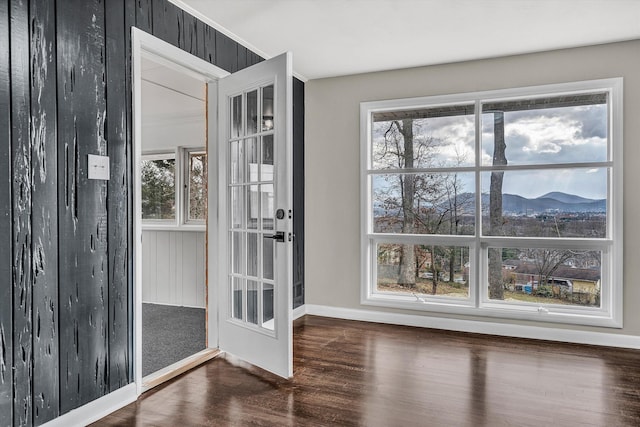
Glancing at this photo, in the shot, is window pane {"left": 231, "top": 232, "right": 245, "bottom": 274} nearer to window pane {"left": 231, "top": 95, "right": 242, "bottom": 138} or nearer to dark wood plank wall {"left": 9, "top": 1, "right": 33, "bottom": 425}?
window pane {"left": 231, "top": 95, "right": 242, "bottom": 138}

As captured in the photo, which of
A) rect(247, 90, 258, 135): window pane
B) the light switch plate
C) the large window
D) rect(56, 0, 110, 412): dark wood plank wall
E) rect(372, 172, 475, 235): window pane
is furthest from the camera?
rect(372, 172, 475, 235): window pane

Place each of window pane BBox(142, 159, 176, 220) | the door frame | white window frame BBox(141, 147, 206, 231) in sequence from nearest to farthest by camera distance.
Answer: the door frame → white window frame BBox(141, 147, 206, 231) → window pane BBox(142, 159, 176, 220)

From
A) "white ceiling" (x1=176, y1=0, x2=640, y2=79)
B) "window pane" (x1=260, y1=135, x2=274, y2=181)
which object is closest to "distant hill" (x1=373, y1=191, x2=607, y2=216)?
"white ceiling" (x1=176, y1=0, x2=640, y2=79)

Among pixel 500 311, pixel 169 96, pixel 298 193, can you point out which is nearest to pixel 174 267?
pixel 298 193

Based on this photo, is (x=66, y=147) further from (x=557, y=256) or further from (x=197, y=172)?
(x=557, y=256)

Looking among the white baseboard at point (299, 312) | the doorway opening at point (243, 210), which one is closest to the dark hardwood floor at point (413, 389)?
the doorway opening at point (243, 210)

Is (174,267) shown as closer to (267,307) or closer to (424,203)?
(267,307)

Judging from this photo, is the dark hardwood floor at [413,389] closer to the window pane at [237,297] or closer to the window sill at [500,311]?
the window sill at [500,311]

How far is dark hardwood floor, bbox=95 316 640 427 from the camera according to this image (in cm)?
238

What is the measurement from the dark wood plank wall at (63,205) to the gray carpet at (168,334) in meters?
0.76

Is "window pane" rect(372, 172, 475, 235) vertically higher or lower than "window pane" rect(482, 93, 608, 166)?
lower

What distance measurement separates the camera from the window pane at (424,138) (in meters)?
4.16

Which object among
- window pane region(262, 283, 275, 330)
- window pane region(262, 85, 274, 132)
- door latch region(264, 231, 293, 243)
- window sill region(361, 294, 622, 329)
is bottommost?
window sill region(361, 294, 622, 329)

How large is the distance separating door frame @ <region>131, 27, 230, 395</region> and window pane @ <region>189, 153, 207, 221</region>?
196 cm
